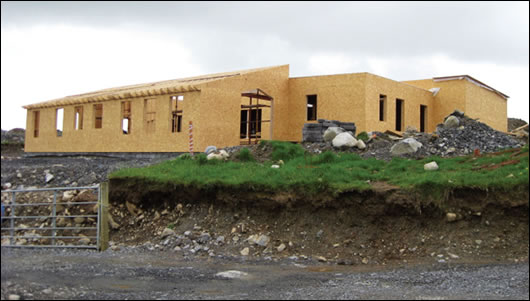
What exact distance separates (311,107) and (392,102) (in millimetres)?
4239

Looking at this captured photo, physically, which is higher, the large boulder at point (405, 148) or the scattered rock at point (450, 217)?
the large boulder at point (405, 148)

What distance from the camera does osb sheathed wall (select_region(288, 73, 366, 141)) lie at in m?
24.7

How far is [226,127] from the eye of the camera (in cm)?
2355

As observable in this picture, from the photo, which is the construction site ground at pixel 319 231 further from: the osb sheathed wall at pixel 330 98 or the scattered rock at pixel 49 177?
the osb sheathed wall at pixel 330 98

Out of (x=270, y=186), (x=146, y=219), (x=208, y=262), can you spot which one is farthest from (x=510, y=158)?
(x=146, y=219)

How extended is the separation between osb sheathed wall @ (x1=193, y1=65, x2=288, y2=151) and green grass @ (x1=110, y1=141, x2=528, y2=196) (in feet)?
17.3

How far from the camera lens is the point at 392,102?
26.6 metres

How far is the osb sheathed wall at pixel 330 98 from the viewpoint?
24.7m

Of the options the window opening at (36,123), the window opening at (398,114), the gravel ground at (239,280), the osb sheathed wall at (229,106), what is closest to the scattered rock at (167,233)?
the gravel ground at (239,280)

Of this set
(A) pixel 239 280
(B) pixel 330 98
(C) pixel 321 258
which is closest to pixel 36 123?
(B) pixel 330 98

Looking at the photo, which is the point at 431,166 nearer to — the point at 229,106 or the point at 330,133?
the point at 330,133

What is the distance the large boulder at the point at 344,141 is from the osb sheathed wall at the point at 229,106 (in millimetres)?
6390

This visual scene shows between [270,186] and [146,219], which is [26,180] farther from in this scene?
[270,186]

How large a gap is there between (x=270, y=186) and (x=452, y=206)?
14.6ft
